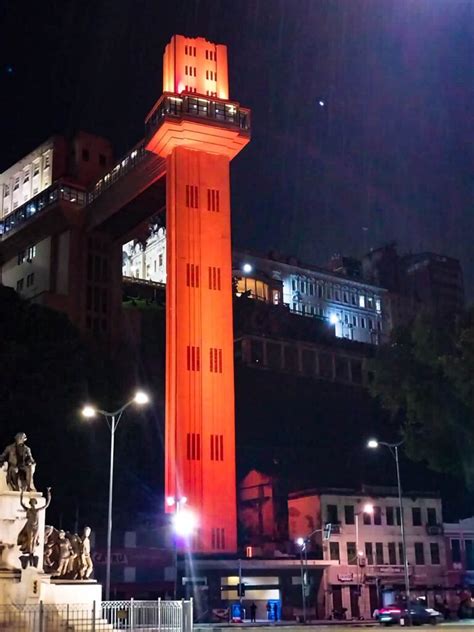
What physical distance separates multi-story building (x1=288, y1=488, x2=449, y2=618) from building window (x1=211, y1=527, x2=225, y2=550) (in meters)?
8.38

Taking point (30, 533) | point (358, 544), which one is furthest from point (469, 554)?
point (30, 533)

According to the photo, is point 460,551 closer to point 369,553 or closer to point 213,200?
point 369,553

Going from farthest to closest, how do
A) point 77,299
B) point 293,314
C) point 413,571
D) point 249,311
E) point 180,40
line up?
point 293,314 < point 249,311 < point 77,299 < point 180,40 < point 413,571

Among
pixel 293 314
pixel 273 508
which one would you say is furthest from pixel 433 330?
pixel 293 314

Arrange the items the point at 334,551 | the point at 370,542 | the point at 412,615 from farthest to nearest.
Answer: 1. the point at 370,542
2. the point at 334,551
3. the point at 412,615

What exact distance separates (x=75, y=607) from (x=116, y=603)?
1390 mm

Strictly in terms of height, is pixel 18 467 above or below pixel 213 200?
below

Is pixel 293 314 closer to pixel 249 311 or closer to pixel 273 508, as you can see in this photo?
pixel 249 311

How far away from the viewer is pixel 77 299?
238 feet

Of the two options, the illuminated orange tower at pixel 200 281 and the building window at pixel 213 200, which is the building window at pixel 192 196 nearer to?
the illuminated orange tower at pixel 200 281

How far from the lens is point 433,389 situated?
40.6 m

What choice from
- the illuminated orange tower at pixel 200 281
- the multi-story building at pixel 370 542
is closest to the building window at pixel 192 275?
the illuminated orange tower at pixel 200 281

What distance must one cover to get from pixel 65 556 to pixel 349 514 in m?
39.5

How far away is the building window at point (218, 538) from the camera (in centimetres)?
5325
